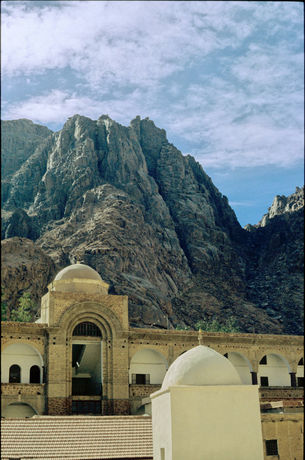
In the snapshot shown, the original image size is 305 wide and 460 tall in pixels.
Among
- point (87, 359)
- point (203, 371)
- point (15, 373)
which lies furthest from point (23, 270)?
point (203, 371)

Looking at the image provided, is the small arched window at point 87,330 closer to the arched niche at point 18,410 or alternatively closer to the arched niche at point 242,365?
the arched niche at point 18,410

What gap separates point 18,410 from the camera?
32.5 metres

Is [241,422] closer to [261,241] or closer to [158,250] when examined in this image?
[158,250]

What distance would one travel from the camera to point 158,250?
3531 inches

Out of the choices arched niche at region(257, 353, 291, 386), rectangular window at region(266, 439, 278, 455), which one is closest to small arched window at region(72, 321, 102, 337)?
rectangular window at region(266, 439, 278, 455)

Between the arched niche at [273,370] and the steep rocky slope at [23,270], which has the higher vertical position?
the steep rocky slope at [23,270]

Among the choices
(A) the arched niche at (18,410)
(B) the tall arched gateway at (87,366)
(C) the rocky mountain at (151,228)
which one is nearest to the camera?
(A) the arched niche at (18,410)

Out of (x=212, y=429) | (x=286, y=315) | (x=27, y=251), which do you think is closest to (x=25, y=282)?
(x=27, y=251)

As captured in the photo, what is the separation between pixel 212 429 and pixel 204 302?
71.1 metres

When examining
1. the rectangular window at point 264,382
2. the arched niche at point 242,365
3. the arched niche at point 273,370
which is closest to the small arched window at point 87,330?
the arched niche at point 242,365

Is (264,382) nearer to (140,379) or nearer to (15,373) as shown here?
(140,379)

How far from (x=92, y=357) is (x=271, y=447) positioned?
44.9 ft

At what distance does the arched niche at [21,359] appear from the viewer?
108 feet

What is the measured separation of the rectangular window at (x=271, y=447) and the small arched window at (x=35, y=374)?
1450 cm
